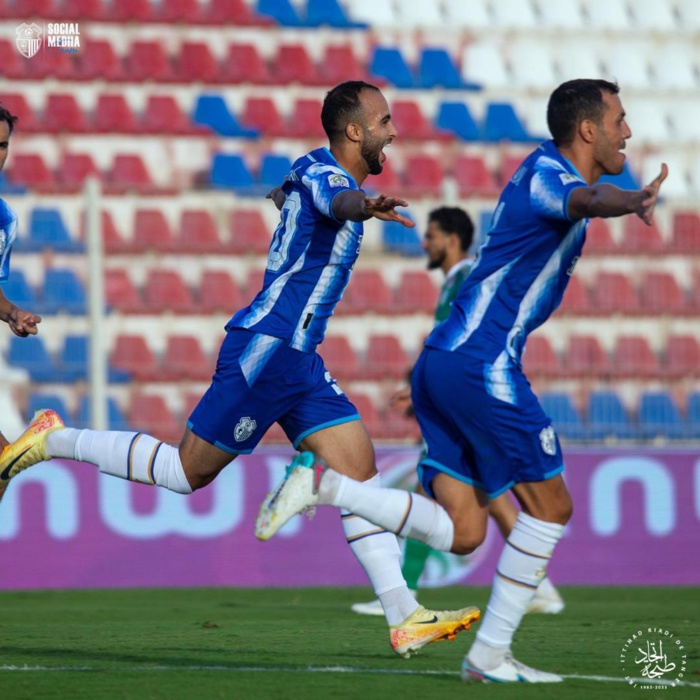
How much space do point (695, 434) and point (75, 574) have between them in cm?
548

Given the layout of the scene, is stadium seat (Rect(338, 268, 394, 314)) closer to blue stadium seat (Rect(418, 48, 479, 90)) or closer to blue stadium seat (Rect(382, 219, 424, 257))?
blue stadium seat (Rect(382, 219, 424, 257))

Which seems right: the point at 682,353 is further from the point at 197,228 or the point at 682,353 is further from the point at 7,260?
the point at 7,260

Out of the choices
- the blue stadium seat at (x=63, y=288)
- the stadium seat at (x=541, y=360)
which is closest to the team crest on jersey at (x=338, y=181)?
the blue stadium seat at (x=63, y=288)

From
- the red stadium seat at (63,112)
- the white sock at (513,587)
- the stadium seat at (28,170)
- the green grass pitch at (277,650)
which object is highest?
the red stadium seat at (63,112)

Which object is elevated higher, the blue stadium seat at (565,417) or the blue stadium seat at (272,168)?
the blue stadium seat at (272,168)

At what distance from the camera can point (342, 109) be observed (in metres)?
6.11

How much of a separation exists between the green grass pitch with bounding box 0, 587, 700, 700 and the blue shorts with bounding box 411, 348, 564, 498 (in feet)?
2.47

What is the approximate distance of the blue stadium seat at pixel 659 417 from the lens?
13156 mm

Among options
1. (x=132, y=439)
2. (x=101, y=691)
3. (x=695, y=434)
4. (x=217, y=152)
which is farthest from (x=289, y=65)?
(x=101, y=691)

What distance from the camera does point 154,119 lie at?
1753 cm

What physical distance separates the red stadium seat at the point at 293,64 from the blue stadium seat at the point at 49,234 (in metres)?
4.78

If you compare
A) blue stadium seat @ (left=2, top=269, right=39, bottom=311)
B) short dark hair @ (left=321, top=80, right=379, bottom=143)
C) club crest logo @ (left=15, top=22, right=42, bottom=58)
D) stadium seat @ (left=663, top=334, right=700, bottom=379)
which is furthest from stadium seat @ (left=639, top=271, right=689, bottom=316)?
short dark hair @ (left=321, top=80, right=379, bottom=143)

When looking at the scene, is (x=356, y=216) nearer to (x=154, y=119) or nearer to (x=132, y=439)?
(x=132, y=439)

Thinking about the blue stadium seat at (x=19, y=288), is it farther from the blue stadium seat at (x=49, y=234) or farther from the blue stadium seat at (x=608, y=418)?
the blue stadium seat at (x=608, y=418)
